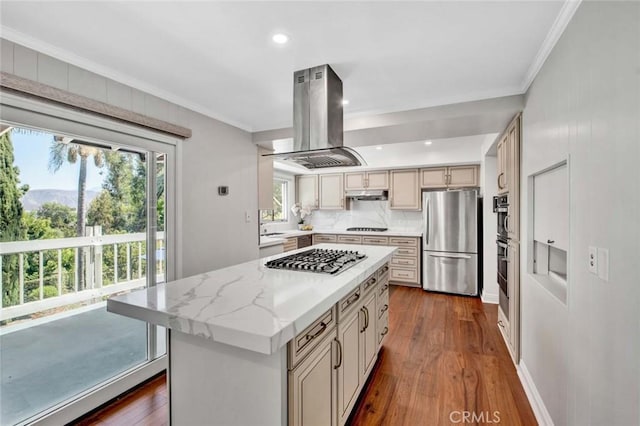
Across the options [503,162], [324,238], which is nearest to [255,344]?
[503,162]

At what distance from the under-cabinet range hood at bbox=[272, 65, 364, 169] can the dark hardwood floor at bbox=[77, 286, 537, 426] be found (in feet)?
5.87

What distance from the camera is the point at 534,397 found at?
188 centimetres

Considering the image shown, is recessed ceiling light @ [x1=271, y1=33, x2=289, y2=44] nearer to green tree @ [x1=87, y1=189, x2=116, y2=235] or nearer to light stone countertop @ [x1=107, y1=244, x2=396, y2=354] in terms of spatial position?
light stone countertop @ [x1=107, y1=244, x2=396, y2=354]

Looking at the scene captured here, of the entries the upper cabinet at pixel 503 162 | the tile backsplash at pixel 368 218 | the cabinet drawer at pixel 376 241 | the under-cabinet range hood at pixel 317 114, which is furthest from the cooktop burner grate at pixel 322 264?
the tile backsplash at pixel 368 218

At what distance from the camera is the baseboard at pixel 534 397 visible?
1.69 m

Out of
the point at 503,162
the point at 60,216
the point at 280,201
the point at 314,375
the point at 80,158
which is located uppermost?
the point at 503,162

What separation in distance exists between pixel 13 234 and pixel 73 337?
849mm

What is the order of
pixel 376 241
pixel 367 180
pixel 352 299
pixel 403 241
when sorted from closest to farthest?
pixel 352 299, pixel 403 241, pixel 376 241, pixel 367 180

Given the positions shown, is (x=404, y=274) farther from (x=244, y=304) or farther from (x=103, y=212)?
(x=103, y=212)

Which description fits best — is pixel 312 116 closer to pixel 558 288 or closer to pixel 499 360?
pixel 558 288

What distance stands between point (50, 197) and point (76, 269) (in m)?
0.50

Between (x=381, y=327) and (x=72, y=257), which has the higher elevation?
(x=72, y=257)

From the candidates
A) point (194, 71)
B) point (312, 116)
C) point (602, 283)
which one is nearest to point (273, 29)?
point (312, 116)

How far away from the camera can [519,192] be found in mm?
2297
